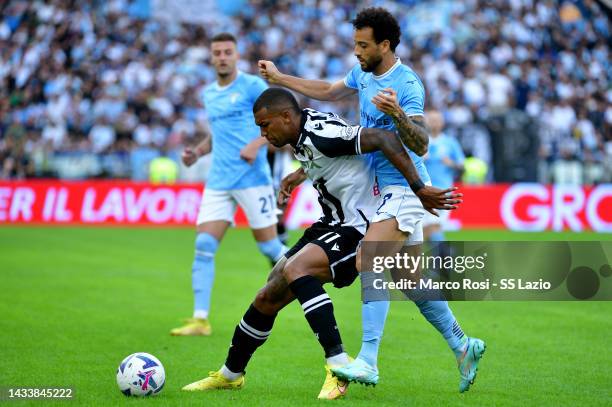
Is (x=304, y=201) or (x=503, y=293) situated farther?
(x=304, y=201)

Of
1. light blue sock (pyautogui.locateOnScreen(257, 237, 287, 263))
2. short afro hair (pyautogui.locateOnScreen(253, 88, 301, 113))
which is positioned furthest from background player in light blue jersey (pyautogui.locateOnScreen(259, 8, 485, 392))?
light blue sock (pyautogui.locateOnScreen(257, 237, 287, 263))

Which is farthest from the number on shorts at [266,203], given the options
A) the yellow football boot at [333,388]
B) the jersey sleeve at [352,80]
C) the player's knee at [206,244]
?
the yellow football boot at [333,388]

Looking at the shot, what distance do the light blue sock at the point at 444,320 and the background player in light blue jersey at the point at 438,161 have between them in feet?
23.7

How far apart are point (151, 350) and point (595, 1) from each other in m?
26.2

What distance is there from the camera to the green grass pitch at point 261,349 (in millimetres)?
6816

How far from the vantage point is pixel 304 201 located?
22.9 metres

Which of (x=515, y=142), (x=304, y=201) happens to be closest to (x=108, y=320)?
(x=304, y=201)

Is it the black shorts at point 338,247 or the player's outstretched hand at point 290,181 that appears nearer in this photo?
the black shorts at point 338,247

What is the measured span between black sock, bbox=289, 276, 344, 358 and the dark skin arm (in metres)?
0.93

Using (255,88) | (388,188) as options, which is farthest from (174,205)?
(388,188)

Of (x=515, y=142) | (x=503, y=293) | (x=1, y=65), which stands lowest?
(x=503, y=293)

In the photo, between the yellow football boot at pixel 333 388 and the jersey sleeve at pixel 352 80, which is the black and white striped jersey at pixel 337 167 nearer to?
the jersey sleeve at pixel 352 80

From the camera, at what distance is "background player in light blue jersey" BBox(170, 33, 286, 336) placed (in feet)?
33.1

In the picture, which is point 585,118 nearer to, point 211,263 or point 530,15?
point 530,15
